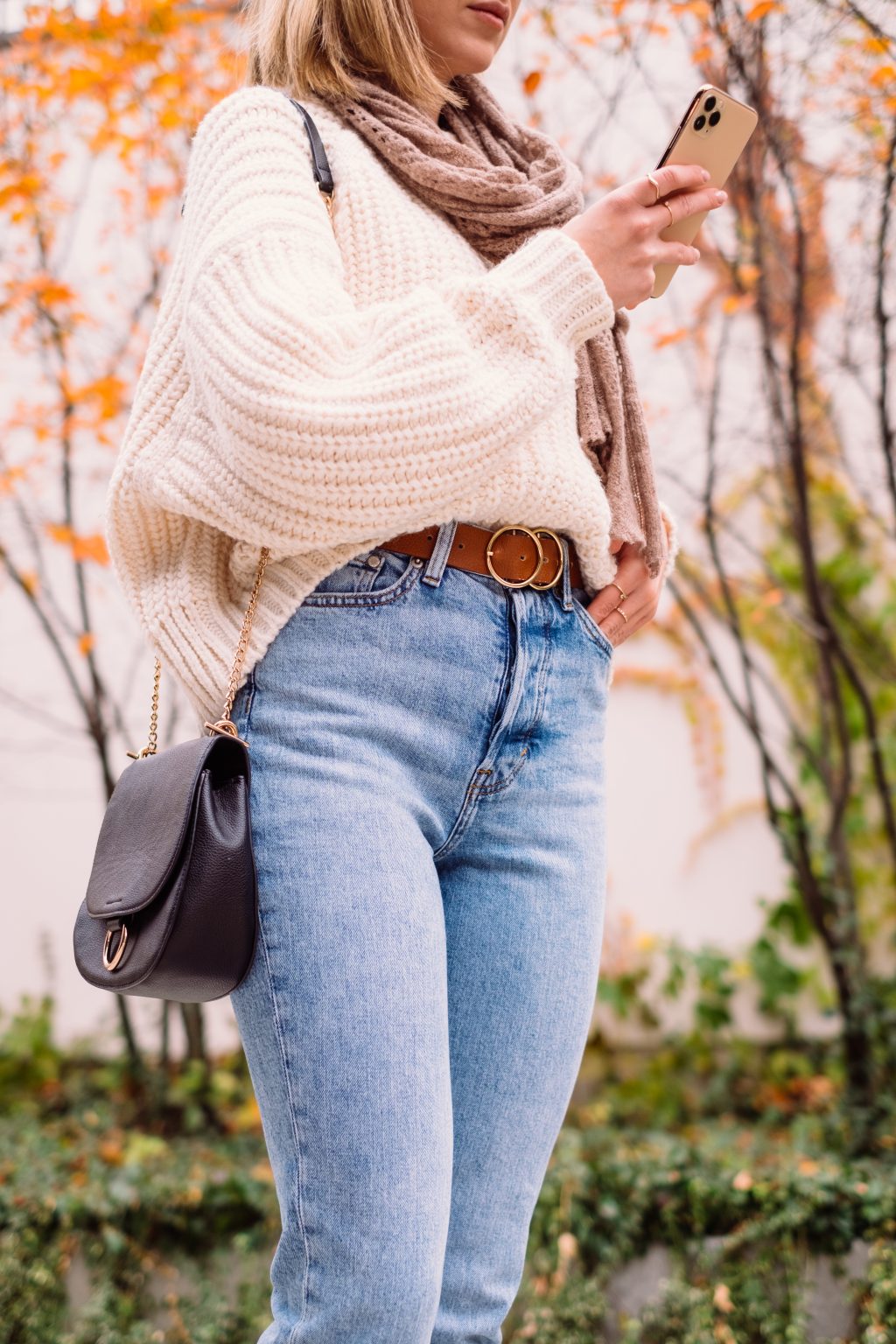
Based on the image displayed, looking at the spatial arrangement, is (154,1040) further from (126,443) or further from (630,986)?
(126,443)

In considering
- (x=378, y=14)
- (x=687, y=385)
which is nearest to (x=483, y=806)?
(x=378, y=14)

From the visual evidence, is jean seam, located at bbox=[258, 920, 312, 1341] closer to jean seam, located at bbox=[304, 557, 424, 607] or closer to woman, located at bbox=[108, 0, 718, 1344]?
woman, located at bbox=[108, 0, 718, 1344]

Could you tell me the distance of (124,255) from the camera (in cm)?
311

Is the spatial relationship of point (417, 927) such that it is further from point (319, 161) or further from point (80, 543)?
point (80, 543)

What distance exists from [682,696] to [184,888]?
288 centimetres

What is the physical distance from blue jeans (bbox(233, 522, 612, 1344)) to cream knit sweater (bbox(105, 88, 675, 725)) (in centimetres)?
8

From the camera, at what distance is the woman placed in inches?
37.1

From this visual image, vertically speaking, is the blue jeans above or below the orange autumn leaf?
below

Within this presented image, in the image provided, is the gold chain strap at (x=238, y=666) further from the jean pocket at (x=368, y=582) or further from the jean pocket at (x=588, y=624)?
the jean pocket at (x=588, y=624)

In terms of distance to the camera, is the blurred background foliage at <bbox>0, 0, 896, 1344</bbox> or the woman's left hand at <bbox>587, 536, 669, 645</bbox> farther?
the blurred background foliage at <bbox>0, 0, 896, 1344</bbox>

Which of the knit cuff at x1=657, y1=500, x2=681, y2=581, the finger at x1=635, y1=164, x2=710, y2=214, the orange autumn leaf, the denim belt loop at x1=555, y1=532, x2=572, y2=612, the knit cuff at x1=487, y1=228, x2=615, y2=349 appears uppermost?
the finger at x1=635, y1=164, x2=710, y2=214

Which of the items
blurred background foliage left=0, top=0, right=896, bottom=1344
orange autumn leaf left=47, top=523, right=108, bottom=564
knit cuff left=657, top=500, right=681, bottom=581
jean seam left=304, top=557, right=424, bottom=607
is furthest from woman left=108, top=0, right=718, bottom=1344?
orange autumn leaf left=47, top=523, right=108, bottom=564

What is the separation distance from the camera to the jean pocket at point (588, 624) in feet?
3.82

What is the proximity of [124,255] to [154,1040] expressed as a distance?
2.32 meters
